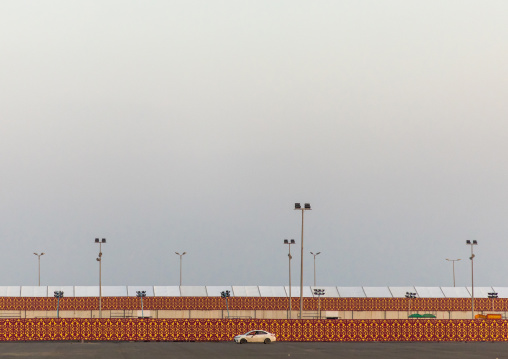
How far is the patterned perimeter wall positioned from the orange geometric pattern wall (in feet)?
135

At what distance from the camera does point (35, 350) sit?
60.2m

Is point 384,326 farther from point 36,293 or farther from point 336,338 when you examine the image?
point 36,293

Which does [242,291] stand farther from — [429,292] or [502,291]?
[502,291]

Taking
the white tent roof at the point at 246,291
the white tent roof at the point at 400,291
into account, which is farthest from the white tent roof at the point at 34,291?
the white tent roof at the point at 400,291

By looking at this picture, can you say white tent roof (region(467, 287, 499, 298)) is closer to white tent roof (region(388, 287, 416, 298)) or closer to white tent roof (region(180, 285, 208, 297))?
white tent roof (region(388, 287, 416, 298))

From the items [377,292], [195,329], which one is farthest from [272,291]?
[195,329]

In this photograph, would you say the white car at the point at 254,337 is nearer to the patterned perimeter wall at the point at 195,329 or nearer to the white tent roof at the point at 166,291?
the patterned perimeter wall at the point at 195,329

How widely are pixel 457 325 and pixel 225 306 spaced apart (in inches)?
2233

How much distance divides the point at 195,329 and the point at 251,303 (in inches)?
2127

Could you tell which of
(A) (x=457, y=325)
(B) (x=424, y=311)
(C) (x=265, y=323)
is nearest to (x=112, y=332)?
(C) (x=265, y=323)

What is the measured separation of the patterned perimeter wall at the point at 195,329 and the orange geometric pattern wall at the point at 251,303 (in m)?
41.2

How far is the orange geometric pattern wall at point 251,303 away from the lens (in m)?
124

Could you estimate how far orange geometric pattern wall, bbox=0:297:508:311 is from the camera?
408ft

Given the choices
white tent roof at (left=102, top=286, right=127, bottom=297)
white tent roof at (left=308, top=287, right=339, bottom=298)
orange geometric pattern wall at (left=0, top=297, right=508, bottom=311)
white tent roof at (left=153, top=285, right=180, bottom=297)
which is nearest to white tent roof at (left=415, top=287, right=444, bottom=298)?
orange geometric pattern wall at (left=0, top=297, right=508, bottom=311)
